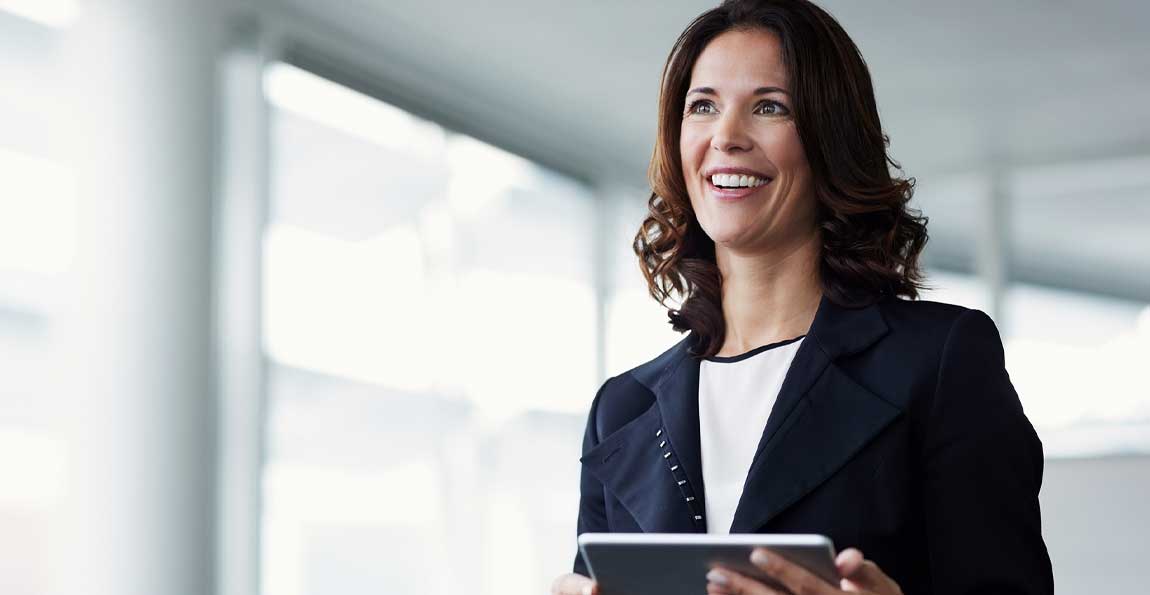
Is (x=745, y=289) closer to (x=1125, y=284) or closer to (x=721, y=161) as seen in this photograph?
(x=721, y=161)

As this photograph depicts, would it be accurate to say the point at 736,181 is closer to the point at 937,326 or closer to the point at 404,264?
the point at 937,326

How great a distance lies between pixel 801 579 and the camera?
1.20 m

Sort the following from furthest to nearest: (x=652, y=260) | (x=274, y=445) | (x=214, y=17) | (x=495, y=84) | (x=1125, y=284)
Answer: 1. (x=1125, y=284)
2. (x=495, y=84)
3. (x=274, y=445)
4. (x=214, y=17)
5. (x=652, y=260)

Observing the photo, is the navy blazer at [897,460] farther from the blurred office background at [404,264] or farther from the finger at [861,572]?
the blurred office background at [404,264]

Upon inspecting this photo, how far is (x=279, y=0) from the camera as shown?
17.5ft

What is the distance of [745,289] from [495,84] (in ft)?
15.8

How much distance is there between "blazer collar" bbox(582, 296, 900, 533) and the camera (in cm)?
144

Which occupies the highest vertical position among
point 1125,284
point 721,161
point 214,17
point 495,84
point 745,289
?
point 495,84

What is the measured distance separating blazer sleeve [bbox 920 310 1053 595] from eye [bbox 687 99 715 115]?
397 mm

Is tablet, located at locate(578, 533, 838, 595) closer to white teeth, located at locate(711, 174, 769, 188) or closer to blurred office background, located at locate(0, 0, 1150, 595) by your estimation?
white teeth, located at locate(711, 174, 769, 188)

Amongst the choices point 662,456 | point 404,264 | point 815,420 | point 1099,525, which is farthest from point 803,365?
point 1099,525

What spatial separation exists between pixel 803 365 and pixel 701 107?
325 mm

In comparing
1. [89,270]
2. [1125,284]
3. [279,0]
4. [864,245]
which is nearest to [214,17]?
[279,0]

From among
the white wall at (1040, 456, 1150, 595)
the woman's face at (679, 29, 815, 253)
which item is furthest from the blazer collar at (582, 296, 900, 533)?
the white wall at (1040, 456, 1150, 595)
